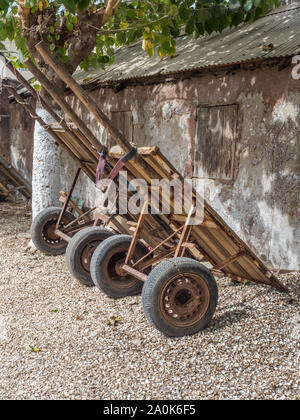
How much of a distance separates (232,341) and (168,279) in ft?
2.72

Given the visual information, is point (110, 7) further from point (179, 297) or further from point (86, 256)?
point (179, 297)

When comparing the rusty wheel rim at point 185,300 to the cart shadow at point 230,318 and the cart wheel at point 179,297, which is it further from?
the cart shadow at point 230,318

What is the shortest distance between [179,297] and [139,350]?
2.05 ft

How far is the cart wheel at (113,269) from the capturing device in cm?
538

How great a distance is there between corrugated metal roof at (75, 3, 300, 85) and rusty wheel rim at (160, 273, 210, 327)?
3655 millimetres

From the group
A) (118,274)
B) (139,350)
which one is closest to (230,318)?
(139,350)

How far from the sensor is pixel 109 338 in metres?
4.49

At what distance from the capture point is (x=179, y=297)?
175 inches

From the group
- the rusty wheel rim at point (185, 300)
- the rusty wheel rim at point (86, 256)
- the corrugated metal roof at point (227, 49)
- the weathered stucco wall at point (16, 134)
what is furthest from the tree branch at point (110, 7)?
the weathered stucco wall at point (16, 134)

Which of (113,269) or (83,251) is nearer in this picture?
(113,269)

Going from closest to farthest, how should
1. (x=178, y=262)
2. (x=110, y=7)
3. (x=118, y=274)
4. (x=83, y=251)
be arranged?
1. (x=178, y=262)
2. (x=118, y=274)
3. (x=83, y=251)
4. (x=110, y=7)

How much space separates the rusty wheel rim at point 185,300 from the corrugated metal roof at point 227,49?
3655mm

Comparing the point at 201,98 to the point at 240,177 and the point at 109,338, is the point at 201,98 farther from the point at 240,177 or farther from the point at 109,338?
the point at 109,338
